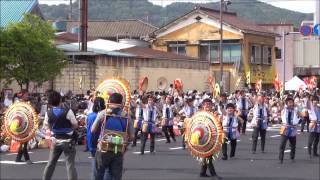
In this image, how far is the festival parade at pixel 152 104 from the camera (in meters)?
11.8

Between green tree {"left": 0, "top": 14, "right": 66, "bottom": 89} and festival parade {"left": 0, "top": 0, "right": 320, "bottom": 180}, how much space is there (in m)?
0.05

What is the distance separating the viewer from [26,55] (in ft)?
99.0

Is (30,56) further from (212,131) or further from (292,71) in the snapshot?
(292,71)

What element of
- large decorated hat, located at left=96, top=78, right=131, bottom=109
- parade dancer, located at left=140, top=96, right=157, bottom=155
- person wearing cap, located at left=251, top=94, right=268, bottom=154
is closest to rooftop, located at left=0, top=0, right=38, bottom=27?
parade dancer, located at left=140, top=96, right=157, bottom=155

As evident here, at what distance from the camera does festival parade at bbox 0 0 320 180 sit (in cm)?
1183

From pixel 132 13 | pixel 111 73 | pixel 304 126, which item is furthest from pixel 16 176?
pixel 132 13

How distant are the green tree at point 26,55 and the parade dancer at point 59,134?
1783 centimetres

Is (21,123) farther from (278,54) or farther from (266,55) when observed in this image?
(278,54)

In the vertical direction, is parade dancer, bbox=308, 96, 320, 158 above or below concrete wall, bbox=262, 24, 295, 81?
below

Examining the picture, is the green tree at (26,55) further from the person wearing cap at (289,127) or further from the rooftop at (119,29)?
the rooftop at (119,29)

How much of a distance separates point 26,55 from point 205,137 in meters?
18.4

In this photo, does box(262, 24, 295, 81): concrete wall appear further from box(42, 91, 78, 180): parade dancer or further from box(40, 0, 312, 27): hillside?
box(42, 91, 78, 180): parade dancer

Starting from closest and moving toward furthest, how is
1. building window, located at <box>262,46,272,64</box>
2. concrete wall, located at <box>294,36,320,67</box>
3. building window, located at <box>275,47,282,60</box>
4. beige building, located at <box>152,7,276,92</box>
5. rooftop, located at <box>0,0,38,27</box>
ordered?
1. rooftop, located at <box>0,0,38,27</box>
2. beige building, located at <box>152,7,276,92</box>
3. building window, located at <box>262,46,272,64</box>
4. building window, located at <box>275,47,282,60</box>
5. concrete wall, located at <box>294,36,320,67</box>

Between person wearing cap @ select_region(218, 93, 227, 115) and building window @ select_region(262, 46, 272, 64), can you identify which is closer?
person wearing cap @ select_region(218, 93, 227, 115)
